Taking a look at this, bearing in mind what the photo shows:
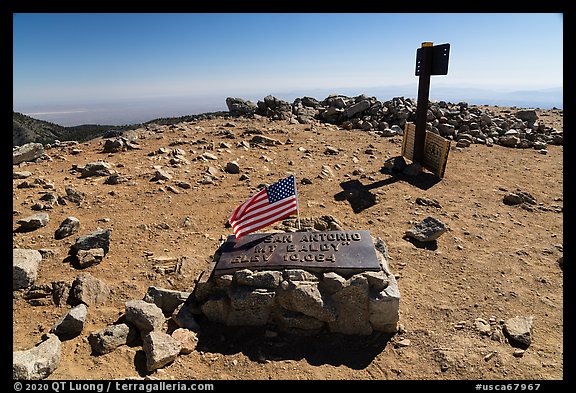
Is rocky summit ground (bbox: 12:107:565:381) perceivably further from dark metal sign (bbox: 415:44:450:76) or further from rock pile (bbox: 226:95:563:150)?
dark metal sign (bbox: 415:44:450:76)

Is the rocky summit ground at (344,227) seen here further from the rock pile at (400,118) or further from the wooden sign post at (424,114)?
the rock pile at (400,118)

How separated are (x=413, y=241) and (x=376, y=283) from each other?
2451mm

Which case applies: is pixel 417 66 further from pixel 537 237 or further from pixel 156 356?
pixel 156 356

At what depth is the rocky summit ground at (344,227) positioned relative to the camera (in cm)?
417

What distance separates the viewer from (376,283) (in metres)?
4.55

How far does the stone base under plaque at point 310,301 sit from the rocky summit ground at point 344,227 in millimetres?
164

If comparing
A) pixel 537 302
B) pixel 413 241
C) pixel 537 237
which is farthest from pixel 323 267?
pixel 537 237

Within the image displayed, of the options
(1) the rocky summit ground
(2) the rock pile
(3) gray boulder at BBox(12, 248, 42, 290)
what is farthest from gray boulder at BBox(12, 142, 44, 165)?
(2) the rock pile

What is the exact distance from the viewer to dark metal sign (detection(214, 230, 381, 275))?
4723 mm

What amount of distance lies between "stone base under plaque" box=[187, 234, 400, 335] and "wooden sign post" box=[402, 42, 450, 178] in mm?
6148

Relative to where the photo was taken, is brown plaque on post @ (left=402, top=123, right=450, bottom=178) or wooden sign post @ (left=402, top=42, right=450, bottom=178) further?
brown plaque on post @ (left=402, top=123, right=450, bottom=178)

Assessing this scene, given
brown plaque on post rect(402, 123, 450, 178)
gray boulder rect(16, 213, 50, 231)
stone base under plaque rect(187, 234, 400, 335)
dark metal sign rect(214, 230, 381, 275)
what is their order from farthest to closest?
brown plaque on post rect(402, 123, 450, 178), gray boulder rect(16, 213, 50, 231), dark metal sign rect(214, 230, 381, 275), stone base under plaque rect(187, 234, 400, 335)

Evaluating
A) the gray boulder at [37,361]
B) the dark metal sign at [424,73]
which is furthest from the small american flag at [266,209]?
the dark metal sign at [424,73]

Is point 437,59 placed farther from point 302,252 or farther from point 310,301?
point 310,301
